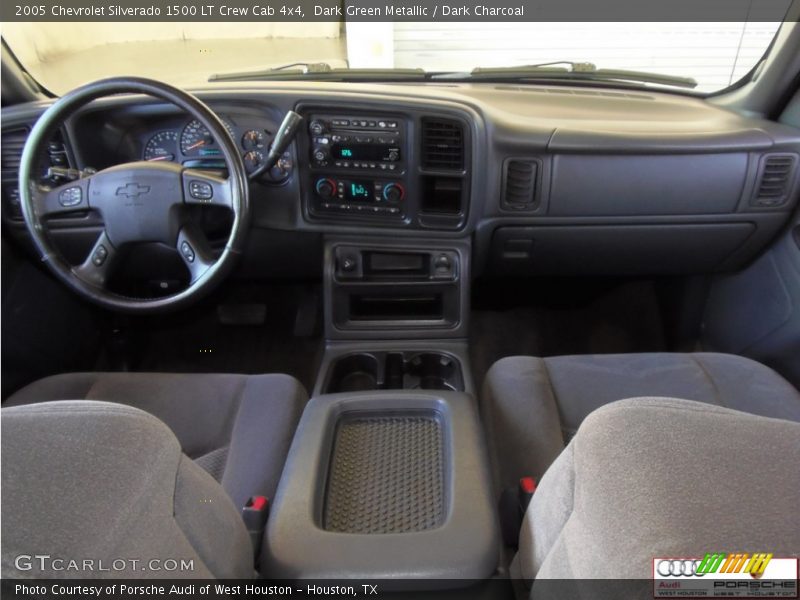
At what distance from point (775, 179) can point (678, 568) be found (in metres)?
1.47

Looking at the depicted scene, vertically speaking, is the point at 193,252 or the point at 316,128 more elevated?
the point at 316,128

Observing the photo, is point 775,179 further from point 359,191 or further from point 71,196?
point 71,196

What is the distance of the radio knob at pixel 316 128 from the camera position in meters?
1.52

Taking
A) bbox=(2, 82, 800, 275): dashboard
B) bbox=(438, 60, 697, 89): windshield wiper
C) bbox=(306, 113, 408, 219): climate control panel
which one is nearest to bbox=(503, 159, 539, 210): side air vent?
bbox=(2, 82, 800, 275): dashboard

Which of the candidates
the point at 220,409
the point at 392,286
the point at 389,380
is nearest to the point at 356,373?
the point at 389,380

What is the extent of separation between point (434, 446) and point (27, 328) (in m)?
1.26

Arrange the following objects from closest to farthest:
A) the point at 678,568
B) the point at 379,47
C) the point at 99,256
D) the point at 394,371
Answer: the point at 678,568 < the point at 99,256 < the point at 394,371 < the point at 379,47

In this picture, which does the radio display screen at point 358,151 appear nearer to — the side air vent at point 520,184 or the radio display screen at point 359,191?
the radio display screen at point 359,191

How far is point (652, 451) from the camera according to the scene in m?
0.62

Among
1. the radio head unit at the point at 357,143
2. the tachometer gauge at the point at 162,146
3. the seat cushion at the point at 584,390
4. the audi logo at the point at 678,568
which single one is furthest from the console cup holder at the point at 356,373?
the audi logo at the point at 678,568

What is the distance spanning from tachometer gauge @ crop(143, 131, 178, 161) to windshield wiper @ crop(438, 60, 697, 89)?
835mm

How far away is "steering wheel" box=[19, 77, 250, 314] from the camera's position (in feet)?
4.23

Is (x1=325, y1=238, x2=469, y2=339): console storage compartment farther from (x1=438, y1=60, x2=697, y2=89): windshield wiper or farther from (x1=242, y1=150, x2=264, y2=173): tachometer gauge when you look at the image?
(x1=438, y1=60, x2=697, y2=89): windshield wiper

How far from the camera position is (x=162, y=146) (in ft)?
5.29
